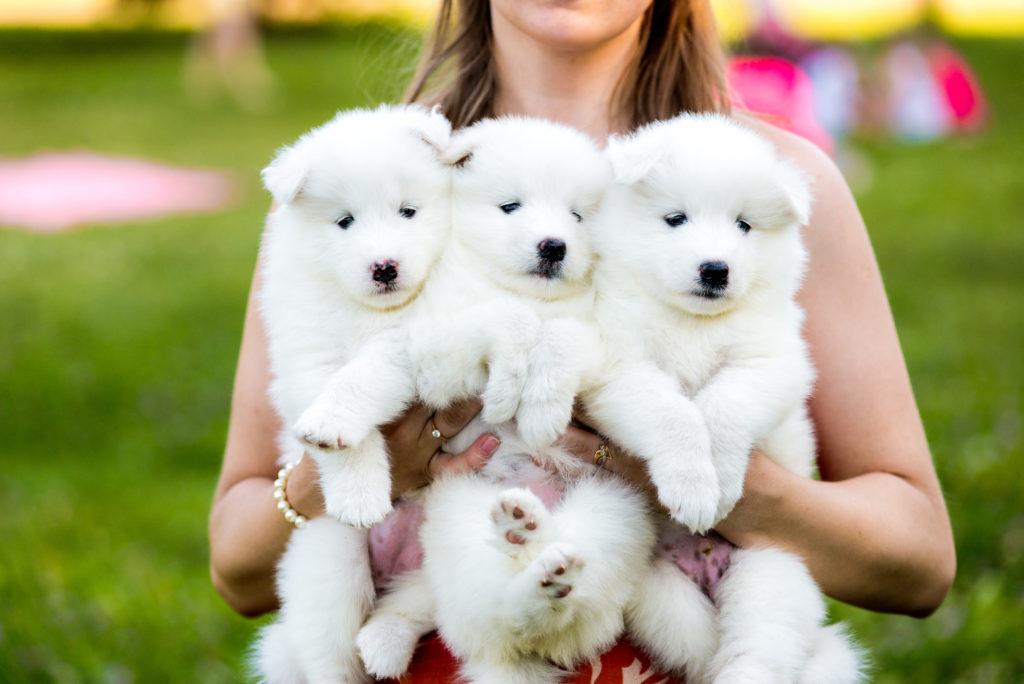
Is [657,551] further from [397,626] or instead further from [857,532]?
[397,626]

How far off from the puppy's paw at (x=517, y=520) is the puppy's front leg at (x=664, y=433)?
25 centimetres

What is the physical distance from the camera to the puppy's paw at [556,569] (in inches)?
80.5

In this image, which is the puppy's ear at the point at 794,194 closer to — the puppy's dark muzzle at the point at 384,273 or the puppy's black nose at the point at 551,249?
the puppy's black nose at the point at 551,249

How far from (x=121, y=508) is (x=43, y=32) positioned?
19.4 m

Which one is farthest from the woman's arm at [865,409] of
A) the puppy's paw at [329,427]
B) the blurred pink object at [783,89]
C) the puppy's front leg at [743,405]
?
the blurred pink object at [783,89]

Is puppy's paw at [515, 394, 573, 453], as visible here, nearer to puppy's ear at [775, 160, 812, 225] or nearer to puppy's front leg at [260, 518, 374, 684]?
puppy's front leg at [260, 518, 374, 684]

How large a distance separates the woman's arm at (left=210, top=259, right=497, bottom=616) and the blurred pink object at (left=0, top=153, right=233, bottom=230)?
8776mm

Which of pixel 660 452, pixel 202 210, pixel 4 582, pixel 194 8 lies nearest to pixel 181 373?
pixel 4 582

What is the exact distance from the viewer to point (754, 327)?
236cm

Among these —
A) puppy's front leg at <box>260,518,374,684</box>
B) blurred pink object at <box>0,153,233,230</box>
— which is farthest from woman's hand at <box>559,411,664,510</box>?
blurred pink object at <box>0,153,233,230</box>

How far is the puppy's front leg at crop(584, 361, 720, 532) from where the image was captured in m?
2.13

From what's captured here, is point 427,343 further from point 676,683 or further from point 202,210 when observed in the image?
point 202,210

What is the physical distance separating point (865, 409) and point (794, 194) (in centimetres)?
66

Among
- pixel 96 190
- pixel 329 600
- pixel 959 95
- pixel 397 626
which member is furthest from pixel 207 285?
pixel 959 95
